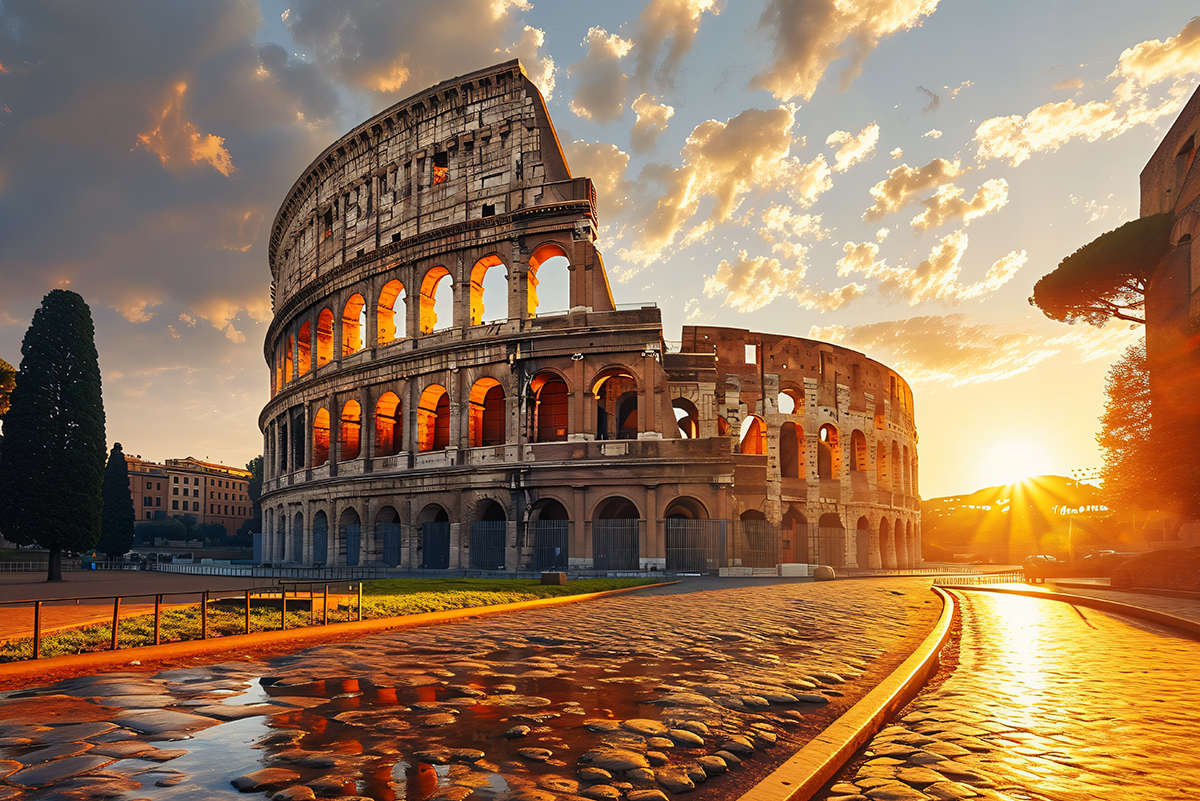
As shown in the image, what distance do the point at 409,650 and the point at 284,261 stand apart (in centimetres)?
3787

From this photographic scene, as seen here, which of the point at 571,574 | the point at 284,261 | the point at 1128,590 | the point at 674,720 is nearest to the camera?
the point at 674,720

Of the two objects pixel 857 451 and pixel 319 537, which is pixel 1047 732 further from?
pixel 857 451

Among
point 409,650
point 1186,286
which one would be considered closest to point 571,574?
point 409,650

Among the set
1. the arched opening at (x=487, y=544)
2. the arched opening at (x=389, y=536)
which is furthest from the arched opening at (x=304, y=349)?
the arched opening at (x=487, y=544)

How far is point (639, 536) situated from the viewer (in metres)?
25.0

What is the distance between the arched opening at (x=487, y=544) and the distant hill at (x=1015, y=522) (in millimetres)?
39604

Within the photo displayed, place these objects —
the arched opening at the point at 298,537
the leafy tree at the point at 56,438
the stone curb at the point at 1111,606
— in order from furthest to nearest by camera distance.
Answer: the arched opening at the point at 298,537, the leafy tree at the point at 56,438, the stone curb at the point at 1111,606

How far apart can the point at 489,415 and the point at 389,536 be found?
6.42 m

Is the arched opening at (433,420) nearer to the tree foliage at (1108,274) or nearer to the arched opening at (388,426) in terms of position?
the arched opening at (388,426)

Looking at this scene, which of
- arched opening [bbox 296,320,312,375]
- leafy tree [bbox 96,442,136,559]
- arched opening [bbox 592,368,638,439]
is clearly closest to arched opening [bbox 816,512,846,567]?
arched opening [bbox 592,368,638,439]

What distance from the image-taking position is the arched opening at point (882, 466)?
3812 centimetres

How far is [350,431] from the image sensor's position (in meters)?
31.9

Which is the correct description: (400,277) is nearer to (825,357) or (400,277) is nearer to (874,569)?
(825,357)

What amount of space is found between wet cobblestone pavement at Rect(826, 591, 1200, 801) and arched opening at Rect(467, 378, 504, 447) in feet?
72.8
